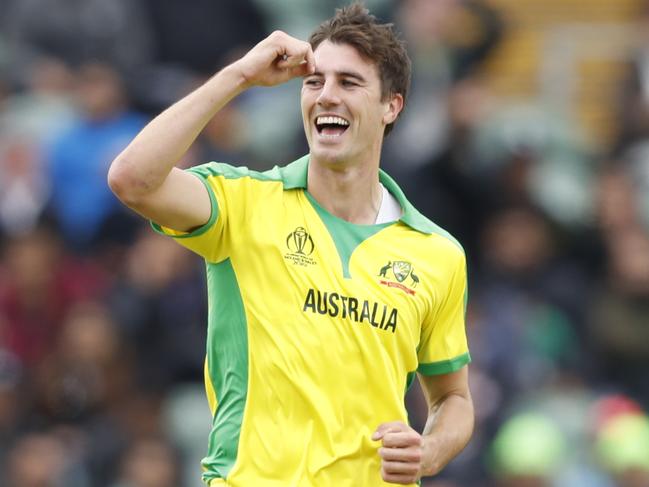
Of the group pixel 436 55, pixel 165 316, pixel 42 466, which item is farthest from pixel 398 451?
pixel 436 55

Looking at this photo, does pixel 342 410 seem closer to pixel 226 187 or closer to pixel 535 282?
pixel 226 187

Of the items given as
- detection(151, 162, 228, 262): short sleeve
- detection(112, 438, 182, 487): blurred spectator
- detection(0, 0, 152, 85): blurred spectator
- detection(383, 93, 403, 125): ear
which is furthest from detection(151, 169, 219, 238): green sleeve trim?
detection(0, 0, 152, 85): blurred spectator

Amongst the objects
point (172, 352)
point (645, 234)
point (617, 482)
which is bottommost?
point (617, 482)

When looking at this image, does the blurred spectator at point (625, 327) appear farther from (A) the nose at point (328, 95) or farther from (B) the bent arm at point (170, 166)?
(B) the bent arm at point (170, 166)

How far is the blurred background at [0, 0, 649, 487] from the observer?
1086 cm

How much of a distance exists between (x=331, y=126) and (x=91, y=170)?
5916 mm

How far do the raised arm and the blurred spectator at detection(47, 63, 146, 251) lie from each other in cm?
605

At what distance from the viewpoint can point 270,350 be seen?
606 cm

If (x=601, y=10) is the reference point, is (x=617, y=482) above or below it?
below

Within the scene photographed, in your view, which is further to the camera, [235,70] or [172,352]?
[172,352]

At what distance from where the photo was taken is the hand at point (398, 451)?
19.4 feet

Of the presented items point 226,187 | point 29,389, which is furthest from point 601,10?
point 226,187

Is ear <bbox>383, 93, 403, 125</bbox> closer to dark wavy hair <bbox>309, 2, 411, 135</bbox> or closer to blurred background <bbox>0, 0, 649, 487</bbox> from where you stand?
dark wavy hair <bbox>309, 2, 411, 135</bbox>

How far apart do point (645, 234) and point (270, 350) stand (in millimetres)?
6425
